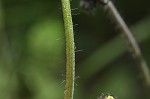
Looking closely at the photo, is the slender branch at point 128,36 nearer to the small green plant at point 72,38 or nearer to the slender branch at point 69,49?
the small green plant at point 72,38

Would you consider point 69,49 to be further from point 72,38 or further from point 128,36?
point 128,36

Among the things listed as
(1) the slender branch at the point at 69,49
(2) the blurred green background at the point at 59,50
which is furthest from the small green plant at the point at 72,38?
(2) the blurred green background at the point at 59,50

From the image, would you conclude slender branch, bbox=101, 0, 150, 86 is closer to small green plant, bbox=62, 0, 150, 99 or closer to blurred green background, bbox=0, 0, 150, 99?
small green plant, bbox=62, 0, 150, 99

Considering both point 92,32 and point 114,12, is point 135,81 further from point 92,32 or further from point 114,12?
point 114,12

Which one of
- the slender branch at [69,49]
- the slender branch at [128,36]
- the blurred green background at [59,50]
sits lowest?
the slender branch at [69,49]

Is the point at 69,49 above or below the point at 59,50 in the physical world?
below

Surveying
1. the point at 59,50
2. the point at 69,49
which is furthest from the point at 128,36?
the point at 59,50

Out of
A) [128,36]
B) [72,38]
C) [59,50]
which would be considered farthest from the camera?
[59,50]
